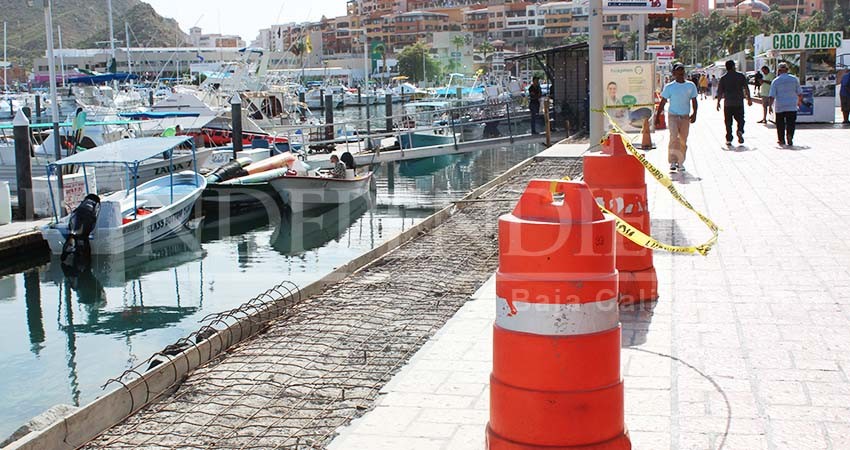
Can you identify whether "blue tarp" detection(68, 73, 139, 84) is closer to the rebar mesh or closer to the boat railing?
the boat railing

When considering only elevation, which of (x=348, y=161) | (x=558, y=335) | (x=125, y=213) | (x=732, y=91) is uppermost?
(x=732, y=91)

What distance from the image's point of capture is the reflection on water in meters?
11.9

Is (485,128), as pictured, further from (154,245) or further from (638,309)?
(638,309)

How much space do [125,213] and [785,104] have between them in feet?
48.2

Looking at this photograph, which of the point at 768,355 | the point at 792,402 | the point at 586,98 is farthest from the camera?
the point at 586,98

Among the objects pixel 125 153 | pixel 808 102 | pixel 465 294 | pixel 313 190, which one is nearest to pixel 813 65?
pixel 808 102

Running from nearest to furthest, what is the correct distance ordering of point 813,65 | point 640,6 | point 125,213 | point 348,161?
point 125,213 → point 640,6 → point 813,65 → point 348,161

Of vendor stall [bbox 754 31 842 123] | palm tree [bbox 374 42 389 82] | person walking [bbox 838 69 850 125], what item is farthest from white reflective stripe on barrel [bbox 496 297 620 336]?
palm tree [bbox 374 42 389 82]

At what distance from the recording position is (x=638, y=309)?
24.9 feet

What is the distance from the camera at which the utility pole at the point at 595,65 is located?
16047 mm

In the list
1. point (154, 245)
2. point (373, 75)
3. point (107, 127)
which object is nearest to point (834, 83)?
point (154, 245)

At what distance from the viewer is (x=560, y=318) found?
3941 millimetres

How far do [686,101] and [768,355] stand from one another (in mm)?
11043

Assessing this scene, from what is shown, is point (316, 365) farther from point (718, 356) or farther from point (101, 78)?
point (101, 78)
